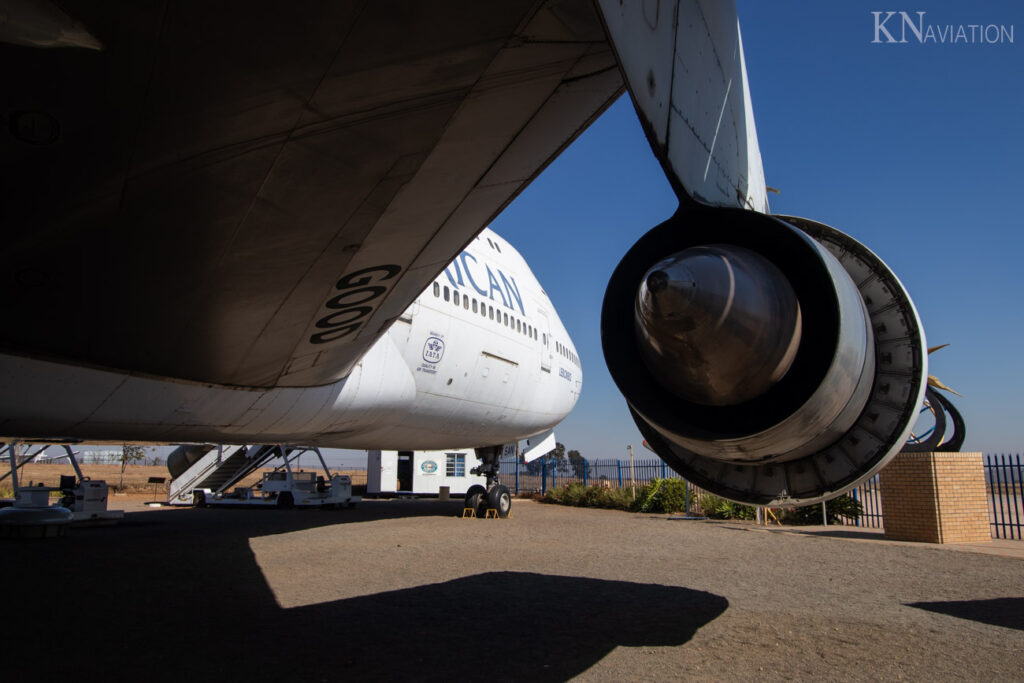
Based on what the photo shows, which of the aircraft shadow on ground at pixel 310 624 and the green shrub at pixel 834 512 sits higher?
the aircraft shadow on ground at pixel 310 624

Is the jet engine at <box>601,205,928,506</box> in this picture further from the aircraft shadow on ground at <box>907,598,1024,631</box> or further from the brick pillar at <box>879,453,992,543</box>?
the brick pillar at <box>879,453,992,543</box>

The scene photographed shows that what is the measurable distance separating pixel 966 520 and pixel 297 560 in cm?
1103

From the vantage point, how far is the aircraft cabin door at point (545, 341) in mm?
12789

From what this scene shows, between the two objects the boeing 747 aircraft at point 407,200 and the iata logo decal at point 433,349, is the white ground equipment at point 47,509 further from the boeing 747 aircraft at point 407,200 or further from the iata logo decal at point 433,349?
the boeing 747 aircraft at point 407,200

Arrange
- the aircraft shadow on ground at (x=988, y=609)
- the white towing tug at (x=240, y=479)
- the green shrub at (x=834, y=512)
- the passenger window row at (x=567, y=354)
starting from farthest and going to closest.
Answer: the white towing tug at (x=240, y=479) → the green shrub at (x=834, y=512) → the passenger window row at (x=567, y=354) → the aircraft shadow on ground at (x=988, y=609)

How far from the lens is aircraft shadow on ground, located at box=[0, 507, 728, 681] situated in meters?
4.15

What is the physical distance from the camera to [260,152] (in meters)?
2.57

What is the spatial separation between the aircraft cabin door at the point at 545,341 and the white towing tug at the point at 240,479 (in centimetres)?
798

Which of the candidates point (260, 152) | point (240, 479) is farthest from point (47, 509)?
point (260, 152)

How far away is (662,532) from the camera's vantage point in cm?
1266

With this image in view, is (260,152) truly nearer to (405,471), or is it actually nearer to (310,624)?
(310,624)

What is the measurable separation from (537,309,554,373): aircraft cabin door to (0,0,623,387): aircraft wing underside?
8748mm

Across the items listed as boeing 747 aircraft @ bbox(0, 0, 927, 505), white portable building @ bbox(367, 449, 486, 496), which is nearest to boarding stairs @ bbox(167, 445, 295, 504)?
white portable building @ bbox(367, 449, 486, 496)

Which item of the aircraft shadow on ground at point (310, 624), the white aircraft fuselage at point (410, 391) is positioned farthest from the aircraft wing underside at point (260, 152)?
the aircraft shadow on ground at point (310, 624)
